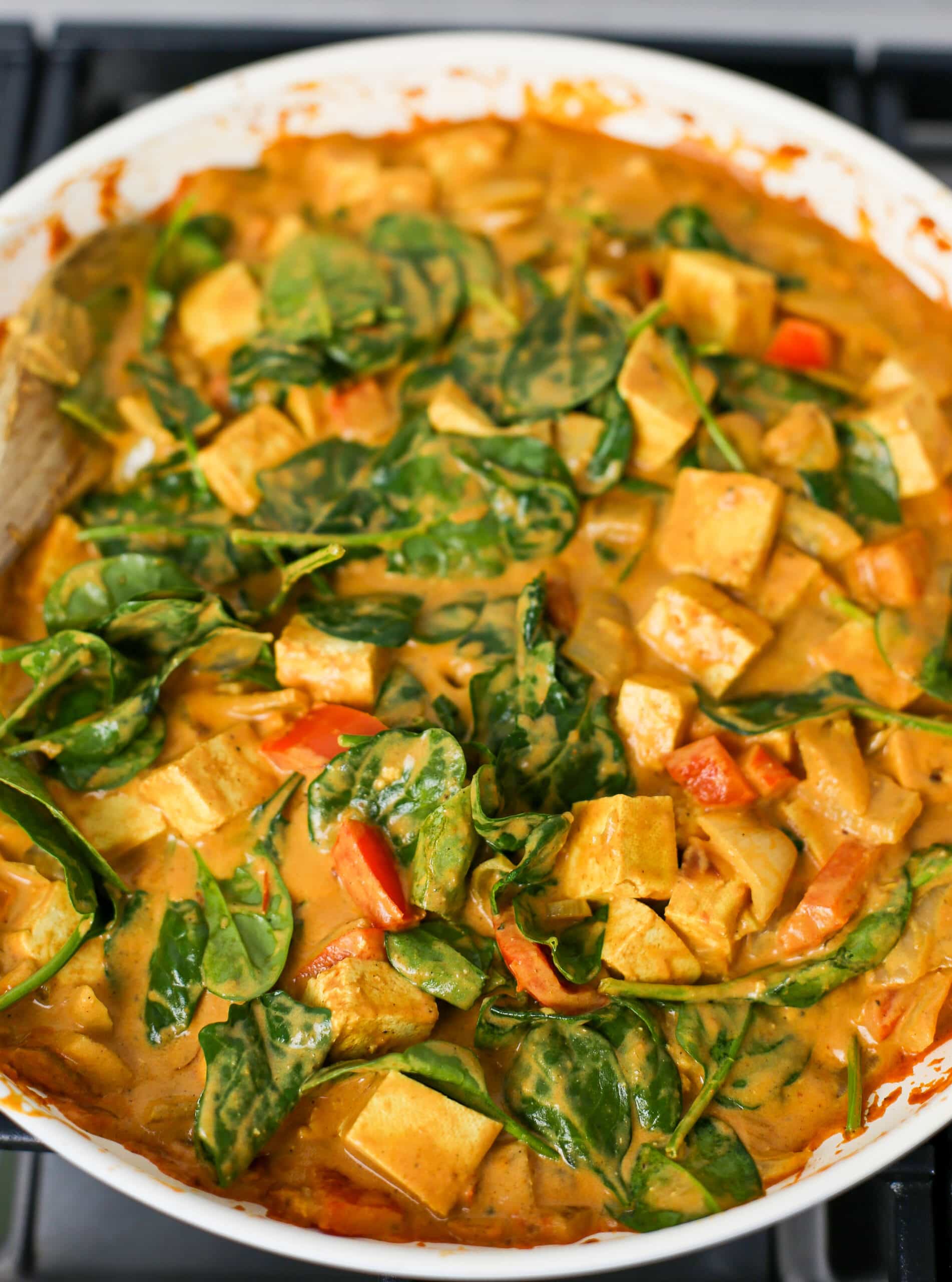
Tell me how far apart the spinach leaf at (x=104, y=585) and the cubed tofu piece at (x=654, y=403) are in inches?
40.7

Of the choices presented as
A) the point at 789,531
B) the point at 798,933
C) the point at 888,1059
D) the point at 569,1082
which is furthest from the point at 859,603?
the point at 569,1082

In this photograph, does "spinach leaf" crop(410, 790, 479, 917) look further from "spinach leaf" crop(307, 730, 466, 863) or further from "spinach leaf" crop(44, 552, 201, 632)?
"spinach leaf" crop(44, 552, 201, 632)

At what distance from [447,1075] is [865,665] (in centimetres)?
118

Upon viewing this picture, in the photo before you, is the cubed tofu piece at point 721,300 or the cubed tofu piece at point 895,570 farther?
the cubed tofu piece at point 721,300

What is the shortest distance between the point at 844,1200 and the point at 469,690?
1.27 meters

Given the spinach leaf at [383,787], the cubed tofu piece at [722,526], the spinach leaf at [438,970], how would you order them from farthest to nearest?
the cubed tofu piece at [722,526] < the spinach leaf at [383,787] < the spinach leaf at [438,970]

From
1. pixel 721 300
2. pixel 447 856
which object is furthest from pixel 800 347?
pixel 447 856

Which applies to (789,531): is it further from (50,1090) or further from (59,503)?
(50,1090)

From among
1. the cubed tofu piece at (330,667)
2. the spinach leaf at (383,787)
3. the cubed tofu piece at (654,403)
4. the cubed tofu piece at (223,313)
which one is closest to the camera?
the spinach leaf at (383,787)

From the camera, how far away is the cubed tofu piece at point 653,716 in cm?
239

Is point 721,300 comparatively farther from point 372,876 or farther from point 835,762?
point 372,876

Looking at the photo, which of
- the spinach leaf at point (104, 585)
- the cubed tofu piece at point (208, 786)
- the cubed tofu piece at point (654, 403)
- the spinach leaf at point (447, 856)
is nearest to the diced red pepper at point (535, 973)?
the spinach leaf at point (447, 856)

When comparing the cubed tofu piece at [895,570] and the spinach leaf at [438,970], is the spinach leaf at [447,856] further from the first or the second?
the cubed tofu piece at [895,570]

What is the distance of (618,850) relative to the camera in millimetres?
2199
